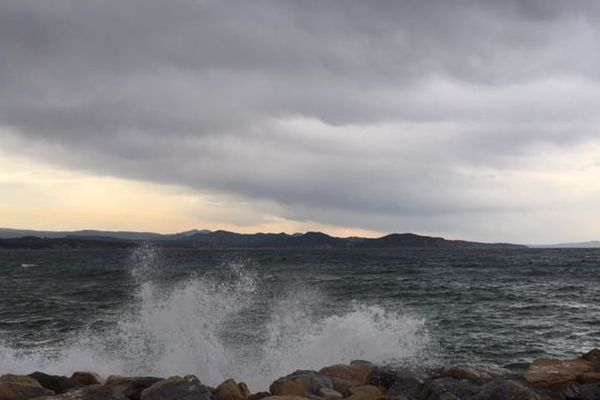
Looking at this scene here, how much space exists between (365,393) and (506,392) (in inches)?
88.8

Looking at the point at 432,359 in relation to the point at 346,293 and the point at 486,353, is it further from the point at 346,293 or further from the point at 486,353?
the point at 346,293

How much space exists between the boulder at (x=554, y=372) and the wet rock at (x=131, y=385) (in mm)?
6646

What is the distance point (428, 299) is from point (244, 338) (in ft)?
51.8

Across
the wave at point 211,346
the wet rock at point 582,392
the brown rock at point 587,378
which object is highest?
the brown rock at point 587,378

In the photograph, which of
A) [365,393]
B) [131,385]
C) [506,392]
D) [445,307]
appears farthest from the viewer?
[445,307]

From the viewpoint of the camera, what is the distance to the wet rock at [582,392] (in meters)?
10.1

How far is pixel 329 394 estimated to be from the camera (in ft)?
33.4

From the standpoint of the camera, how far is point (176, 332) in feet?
59.6

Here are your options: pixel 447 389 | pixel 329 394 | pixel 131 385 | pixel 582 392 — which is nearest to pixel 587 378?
pixel 582 392

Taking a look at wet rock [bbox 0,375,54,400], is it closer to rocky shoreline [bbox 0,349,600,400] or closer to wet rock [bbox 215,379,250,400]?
rocky shoreline [bbox 0,349,600,400]

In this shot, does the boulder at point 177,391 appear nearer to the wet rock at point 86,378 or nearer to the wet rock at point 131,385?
the wet rock at point 131,385

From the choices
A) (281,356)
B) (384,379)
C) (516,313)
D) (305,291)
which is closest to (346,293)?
(305,291)

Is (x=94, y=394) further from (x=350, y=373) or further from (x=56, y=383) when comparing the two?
(x=350, y=373)

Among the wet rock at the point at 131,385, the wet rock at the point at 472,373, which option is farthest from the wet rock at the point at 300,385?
the wet rock at the point at 472,373
